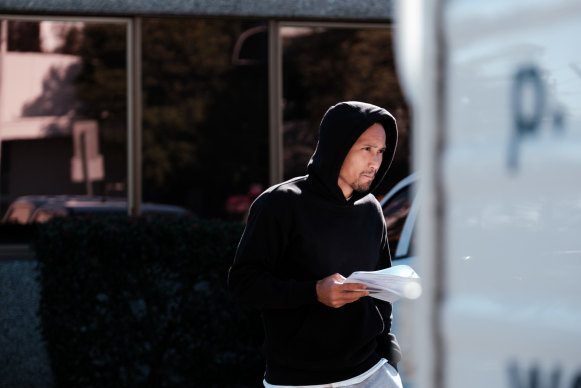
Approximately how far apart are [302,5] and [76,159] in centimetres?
214

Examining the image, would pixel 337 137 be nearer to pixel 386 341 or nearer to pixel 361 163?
pixel 361 163

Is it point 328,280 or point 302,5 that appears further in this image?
point 302,5

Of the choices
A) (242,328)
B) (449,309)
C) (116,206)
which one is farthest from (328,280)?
(116,206)

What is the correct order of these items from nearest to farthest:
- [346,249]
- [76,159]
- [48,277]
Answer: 1. [346,249]
2. [48,277]
3. [76,159]

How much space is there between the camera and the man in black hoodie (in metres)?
2.91

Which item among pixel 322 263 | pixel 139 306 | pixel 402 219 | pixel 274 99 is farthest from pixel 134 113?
pixel 322 263

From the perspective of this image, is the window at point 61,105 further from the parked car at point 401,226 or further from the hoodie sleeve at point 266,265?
the hoodie sleeve at point 266,265

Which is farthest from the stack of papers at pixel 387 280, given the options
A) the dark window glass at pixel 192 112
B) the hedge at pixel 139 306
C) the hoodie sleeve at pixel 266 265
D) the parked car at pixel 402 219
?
the dark window glass at pixel 192 112

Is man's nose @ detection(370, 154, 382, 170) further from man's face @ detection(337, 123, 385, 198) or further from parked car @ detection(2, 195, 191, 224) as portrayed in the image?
parked car @ detection(2, 195, 191, 224)

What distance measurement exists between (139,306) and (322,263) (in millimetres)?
3137

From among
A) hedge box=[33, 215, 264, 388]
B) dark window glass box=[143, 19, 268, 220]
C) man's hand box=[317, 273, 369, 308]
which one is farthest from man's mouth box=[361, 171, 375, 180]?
dark window glass box=[143, 19, 268, 220]

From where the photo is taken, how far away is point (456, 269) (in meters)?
1.20

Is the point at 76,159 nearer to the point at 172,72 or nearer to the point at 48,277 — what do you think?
the point at 172,72

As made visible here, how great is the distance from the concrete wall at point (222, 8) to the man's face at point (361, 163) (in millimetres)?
4518
